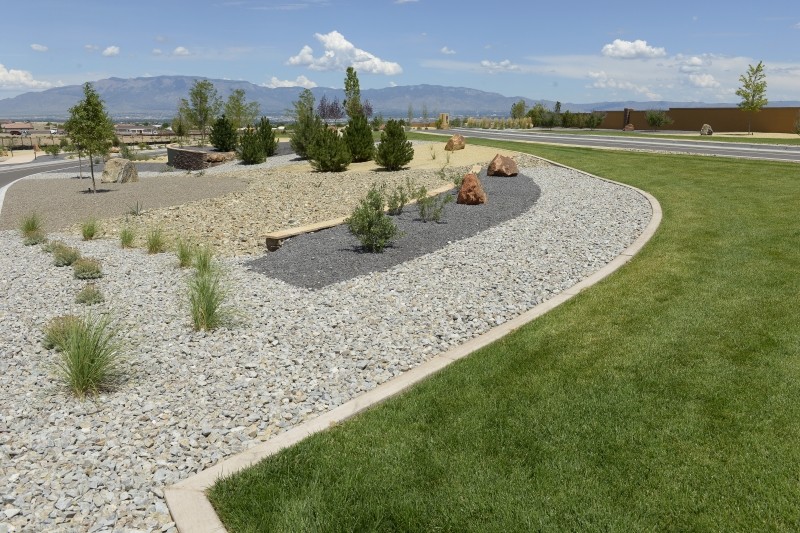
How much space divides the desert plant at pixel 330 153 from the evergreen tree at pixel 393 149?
5.85 ft

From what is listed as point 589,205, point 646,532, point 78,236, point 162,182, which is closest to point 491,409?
point 646,532

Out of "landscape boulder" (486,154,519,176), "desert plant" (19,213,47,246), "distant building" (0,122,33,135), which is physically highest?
"distant building" (0,122,33,135)

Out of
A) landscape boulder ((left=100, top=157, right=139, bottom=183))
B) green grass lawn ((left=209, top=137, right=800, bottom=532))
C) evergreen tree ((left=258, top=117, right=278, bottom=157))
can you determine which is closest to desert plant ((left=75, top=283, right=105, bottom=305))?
green grass lawn ((left=209, top=137, right=800, bottom=532))

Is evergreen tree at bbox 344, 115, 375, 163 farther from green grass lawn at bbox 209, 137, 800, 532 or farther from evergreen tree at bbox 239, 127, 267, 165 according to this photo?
green grass lawn at bbox 209, 137, 800, 532

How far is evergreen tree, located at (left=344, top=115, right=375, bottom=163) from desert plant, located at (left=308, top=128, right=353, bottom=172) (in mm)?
1105

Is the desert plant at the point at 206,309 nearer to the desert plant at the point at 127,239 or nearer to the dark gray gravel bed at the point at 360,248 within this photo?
the dark gray gravel bed at the point at 360,248

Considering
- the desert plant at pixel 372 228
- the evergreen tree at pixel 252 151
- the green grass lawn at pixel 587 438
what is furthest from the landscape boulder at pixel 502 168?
the evergreen tree at pixel 252 151

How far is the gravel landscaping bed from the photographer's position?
4.06 m

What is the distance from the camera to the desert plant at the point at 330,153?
75.2 feet

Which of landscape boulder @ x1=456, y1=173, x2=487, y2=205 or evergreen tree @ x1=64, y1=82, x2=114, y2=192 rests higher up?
evergreen tree @ x1=64, y1=82, x2=114, y2=192

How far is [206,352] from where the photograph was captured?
243 inches

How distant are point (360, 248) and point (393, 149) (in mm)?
12144

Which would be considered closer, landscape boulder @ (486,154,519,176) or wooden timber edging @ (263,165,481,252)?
wooden timber edging @ (263,165,481,252)

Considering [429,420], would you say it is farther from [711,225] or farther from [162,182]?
[162,182]
